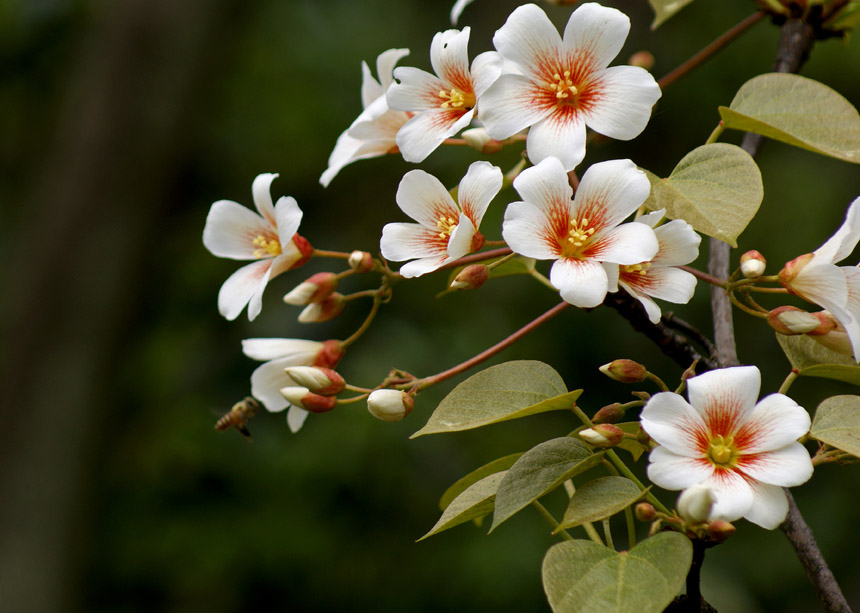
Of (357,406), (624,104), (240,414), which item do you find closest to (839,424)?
(624,104)

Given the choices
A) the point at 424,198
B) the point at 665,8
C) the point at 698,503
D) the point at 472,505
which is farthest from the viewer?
the point at 665,8

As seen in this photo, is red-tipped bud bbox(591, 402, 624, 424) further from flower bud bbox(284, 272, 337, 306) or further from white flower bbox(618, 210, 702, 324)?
flower bud bbox(284, 272, 337, 306)

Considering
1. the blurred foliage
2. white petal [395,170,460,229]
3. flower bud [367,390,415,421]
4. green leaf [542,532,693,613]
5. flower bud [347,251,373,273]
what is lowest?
the blurred foliage

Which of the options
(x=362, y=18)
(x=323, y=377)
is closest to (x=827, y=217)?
(x=362, y=18)

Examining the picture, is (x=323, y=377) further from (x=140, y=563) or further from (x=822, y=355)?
(x=140, y=563)

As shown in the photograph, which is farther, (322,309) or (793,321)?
(322,309)

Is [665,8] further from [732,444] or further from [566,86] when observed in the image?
[732,444]

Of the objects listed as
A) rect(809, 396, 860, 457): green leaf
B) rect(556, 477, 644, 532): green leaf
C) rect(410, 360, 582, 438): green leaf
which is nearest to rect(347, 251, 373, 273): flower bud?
rect(410, 360, 582, 438): green leaf
